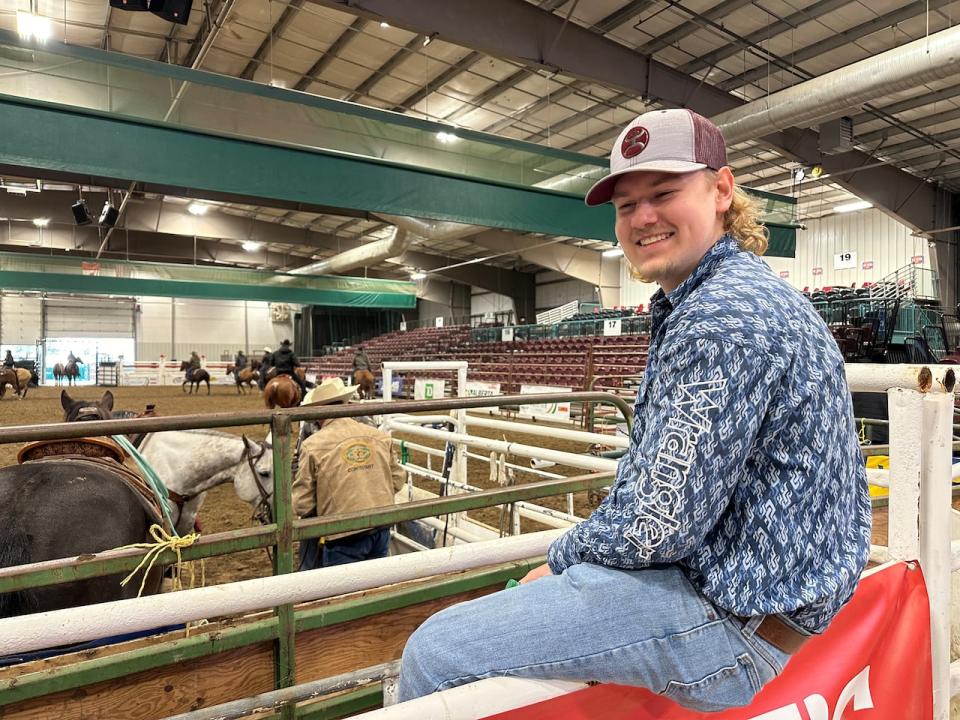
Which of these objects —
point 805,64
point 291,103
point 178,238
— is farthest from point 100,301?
point 805,64

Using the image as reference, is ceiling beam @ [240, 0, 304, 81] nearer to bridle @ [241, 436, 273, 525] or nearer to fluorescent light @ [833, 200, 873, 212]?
bridle @ [241, 436, 273, 525]

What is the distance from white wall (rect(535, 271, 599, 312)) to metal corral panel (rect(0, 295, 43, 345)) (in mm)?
26075

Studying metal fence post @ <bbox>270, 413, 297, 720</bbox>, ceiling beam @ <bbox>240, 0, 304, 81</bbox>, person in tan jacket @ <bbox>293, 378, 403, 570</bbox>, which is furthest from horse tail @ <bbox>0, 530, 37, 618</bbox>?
ceiling beam @ <bbox>240, 0, 304, 81</bbox>

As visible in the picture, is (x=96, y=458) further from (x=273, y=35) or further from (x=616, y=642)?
(x=273, y=35)

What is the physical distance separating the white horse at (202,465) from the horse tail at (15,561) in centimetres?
133

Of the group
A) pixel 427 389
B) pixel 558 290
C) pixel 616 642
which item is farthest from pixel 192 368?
pixel 616 642

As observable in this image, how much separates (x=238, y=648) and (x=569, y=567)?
1.32m

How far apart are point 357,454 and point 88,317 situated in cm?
3535

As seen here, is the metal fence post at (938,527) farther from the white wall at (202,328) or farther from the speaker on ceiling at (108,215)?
the white wall at (202,328)

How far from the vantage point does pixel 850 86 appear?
7414 mm

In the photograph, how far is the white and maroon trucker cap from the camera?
36.7 inches

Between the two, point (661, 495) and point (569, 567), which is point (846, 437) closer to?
point (661, 495)

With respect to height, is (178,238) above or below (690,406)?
above

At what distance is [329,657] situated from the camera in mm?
1888
